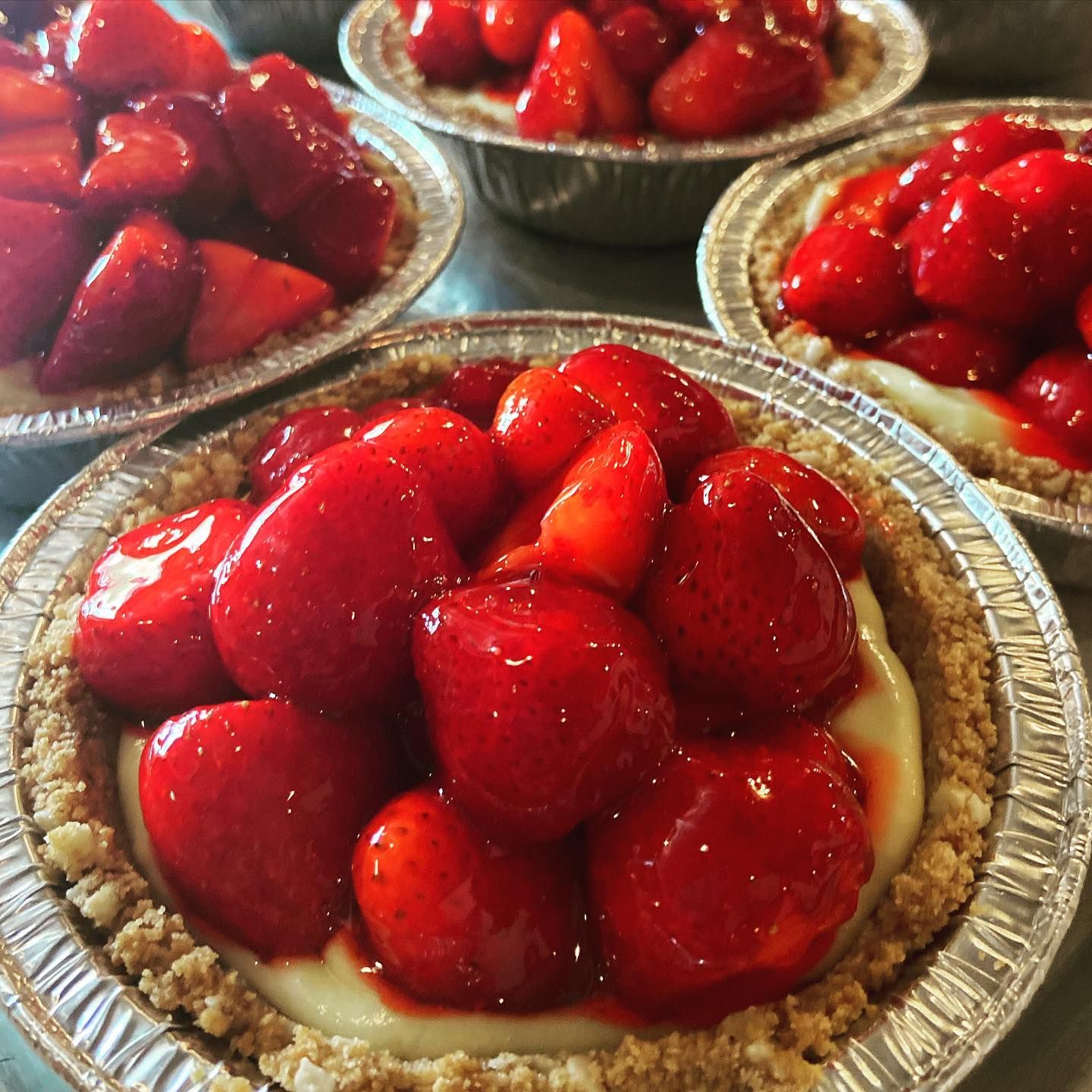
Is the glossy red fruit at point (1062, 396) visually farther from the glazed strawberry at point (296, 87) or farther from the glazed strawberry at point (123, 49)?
the glazed strawberry at point (123, 49)

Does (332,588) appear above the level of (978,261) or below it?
below

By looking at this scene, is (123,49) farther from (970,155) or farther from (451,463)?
(970,155)

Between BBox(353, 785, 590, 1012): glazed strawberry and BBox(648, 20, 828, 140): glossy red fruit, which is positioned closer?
BBox(353, 785, 590, 1012): glazed strawberry

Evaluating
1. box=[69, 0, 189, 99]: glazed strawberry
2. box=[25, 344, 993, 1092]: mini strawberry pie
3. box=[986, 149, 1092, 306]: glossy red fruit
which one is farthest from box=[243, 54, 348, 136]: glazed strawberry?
box=[986, 149, 1092, 306]: glossy red fruit

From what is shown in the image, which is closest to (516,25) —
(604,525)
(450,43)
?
(450,43)

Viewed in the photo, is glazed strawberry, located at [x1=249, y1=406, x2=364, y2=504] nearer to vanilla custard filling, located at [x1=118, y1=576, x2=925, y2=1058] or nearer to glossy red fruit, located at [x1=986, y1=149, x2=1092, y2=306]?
vanilla custard filling, located at [x1=118, y1=576, x2=925, y2=1058]

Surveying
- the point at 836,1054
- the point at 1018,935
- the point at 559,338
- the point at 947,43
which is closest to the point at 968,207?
the point at 559,338
